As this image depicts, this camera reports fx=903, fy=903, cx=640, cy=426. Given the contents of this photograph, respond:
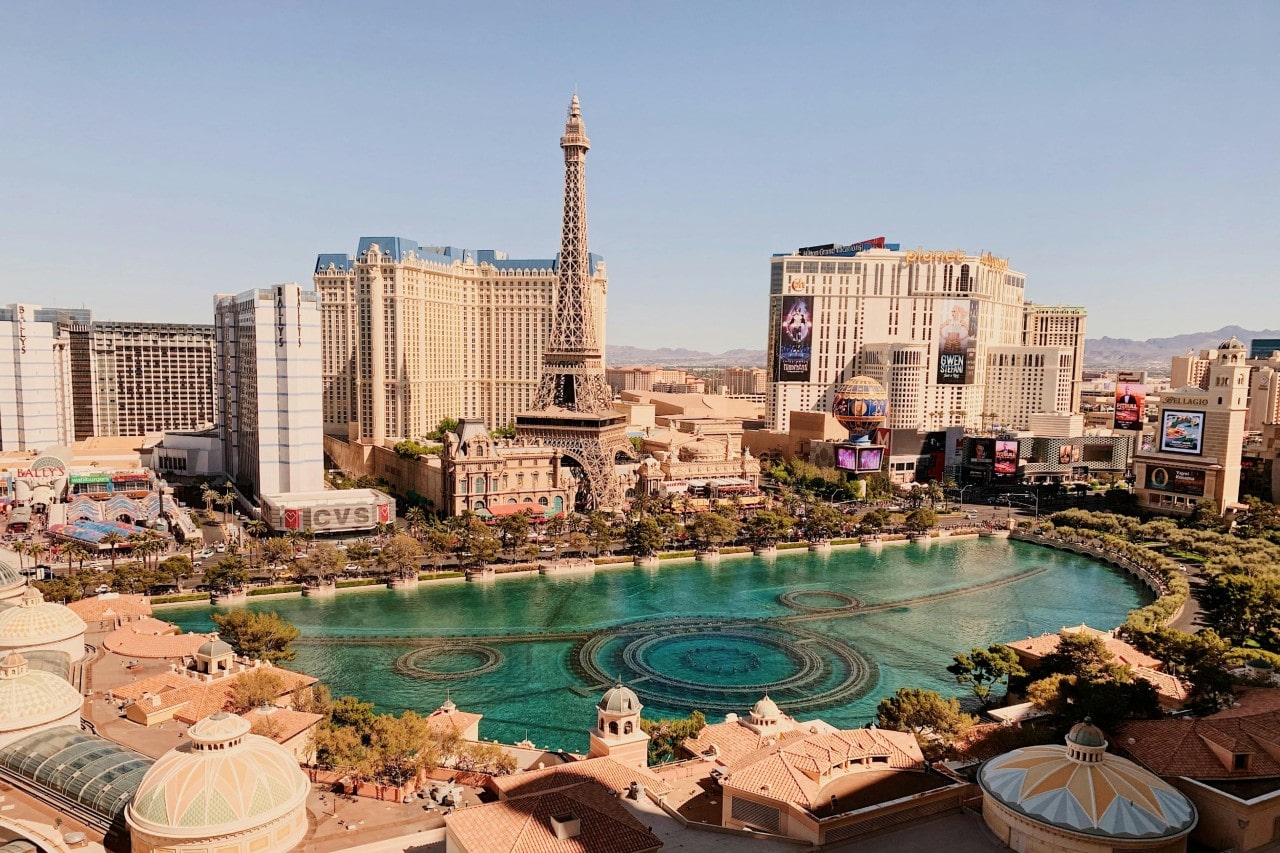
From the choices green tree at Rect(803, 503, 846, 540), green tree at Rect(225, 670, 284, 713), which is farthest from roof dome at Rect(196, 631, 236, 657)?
green tree at Rect(803, 503, 846, 540)

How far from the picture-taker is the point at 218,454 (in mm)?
89188

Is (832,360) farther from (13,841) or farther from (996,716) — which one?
(13,841)

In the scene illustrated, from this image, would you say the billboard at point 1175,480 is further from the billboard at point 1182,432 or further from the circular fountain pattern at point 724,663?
the circular fountain pattern at point 724,663

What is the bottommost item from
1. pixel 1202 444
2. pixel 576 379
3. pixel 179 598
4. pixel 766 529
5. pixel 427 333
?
pixel 179 598

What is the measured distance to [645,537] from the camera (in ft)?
216

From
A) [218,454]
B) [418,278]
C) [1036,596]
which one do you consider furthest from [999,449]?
[218,454]

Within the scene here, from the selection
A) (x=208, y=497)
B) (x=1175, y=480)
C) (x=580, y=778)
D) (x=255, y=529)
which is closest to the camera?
(x=580, y=778)

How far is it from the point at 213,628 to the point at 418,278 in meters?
63.1

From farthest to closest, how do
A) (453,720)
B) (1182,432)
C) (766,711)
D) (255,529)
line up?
(1182,432) < (255,529) < (453,720) < (766,711)

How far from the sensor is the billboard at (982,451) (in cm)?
9581

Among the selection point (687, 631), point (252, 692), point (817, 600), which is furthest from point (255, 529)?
point (817, 600)

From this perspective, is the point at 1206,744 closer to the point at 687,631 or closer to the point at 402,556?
the point at 687,631

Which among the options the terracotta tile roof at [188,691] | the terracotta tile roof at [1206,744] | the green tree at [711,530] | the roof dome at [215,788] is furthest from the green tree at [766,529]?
the roof dome at [215,788]

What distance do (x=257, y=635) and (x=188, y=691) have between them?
7735 mm
